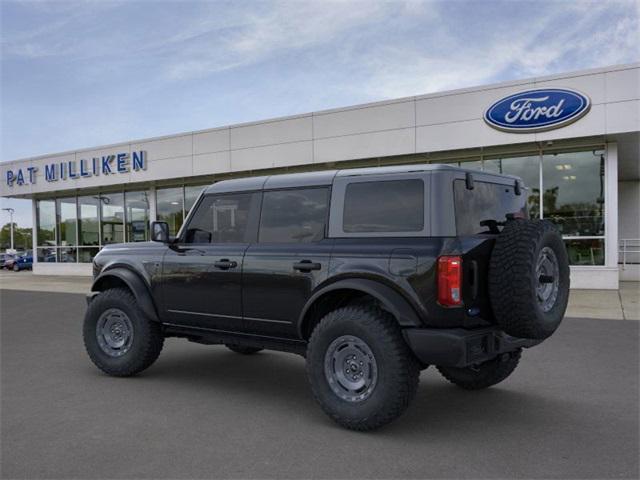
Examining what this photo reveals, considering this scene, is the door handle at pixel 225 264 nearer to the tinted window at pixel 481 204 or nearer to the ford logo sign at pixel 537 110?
A: the tinted window at pixel 481 204

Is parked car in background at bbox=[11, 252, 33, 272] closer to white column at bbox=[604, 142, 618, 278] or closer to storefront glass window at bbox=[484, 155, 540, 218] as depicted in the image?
storefront glass window at bbox=[484, 155, 540, 218]

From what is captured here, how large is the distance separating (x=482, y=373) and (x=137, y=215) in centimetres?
1982

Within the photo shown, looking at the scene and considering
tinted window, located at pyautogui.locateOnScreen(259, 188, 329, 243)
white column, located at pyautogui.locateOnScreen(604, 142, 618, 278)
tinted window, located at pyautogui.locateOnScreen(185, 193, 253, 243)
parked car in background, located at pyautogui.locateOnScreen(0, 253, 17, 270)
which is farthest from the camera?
parked car in background, located at pyautogui.locateOnScreen(0, 253, 17, 270)

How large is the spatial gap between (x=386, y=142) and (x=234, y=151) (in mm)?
5379

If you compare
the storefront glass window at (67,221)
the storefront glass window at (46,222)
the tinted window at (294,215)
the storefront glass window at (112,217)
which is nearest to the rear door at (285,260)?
the tinted window at (294,215)

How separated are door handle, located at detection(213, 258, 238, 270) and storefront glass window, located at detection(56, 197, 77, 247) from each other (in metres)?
21.7

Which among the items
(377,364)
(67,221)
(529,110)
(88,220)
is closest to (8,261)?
(67,221)

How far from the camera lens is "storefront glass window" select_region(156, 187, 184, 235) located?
21.4 metres

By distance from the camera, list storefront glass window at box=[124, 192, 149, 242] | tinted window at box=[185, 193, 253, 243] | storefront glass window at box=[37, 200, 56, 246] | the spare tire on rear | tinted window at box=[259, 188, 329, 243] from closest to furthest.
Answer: the spare tire on rear < tinted window at box=[259, 188, 329, 243] < tinted window at box=[185, 193, 253, 243] < storefront glass window at box=[124, 192, 149, 242] < storefront glass window at box=[37, 200, 56, 246]

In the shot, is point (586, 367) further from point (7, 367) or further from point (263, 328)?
point (7, 367)

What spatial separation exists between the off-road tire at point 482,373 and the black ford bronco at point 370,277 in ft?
0.04

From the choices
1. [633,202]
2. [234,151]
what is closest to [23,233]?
[234,151]

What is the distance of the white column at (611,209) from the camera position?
13.6m

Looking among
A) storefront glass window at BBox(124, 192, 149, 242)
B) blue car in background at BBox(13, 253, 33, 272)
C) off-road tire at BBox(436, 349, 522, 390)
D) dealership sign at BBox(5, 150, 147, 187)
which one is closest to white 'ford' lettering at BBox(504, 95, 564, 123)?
off-road tire at BBox(436, 349, 522, 390)
